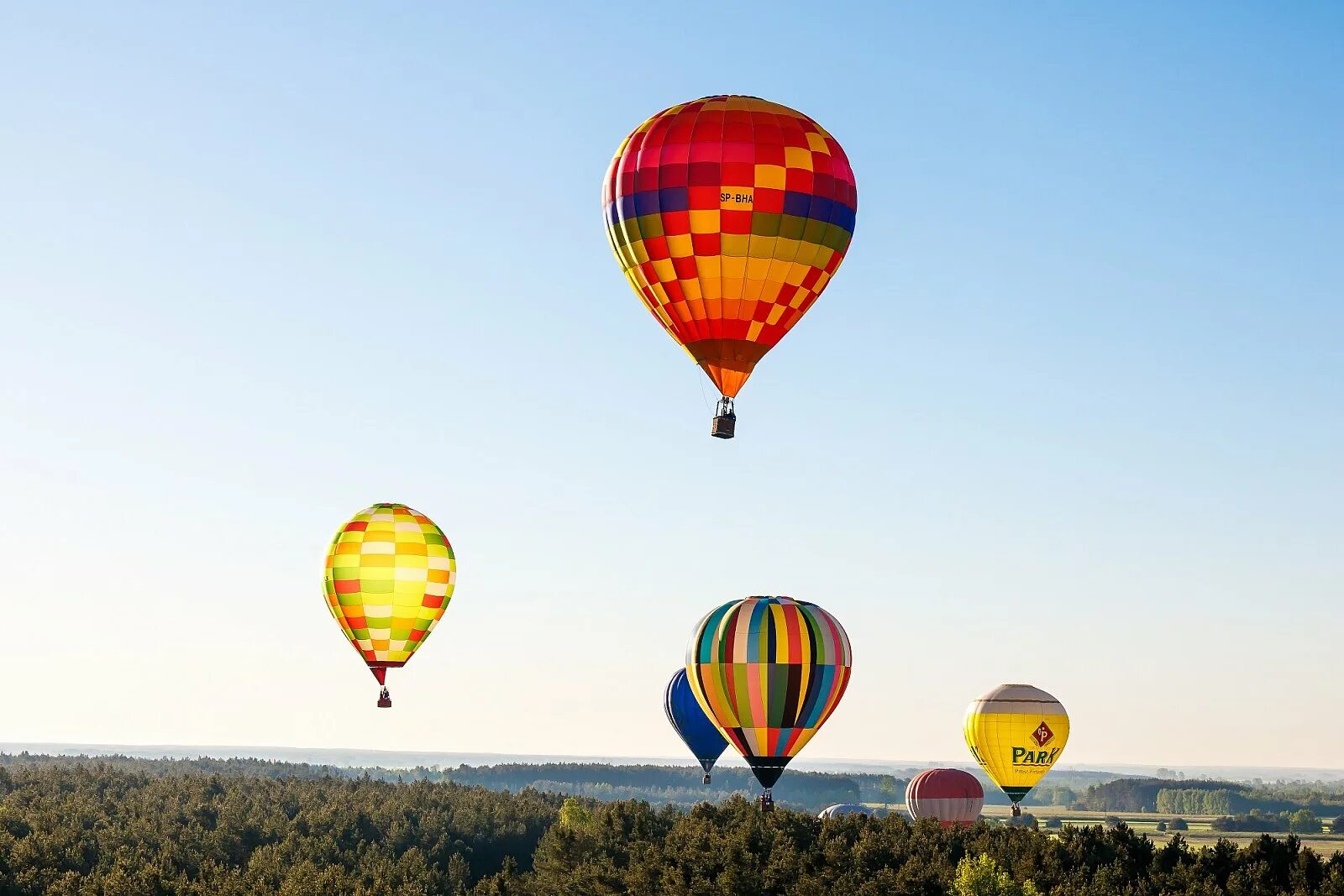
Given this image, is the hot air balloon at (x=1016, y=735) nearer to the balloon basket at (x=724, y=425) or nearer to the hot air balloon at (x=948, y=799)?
the hot air balloon at (x=948, y=799)

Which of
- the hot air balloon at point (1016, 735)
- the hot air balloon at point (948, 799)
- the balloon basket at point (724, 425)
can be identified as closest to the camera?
the balloon basket at point (724, 425)

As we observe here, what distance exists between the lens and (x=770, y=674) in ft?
203

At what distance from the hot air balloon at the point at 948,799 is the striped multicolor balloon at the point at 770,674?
116 ft

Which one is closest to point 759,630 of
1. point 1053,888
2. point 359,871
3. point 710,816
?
point 1053,888

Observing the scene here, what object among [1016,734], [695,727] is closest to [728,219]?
[695,727]

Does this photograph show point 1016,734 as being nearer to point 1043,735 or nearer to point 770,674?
point 1043,735

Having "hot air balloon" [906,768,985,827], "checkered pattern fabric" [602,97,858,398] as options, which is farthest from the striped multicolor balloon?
"hot air balloon" [906,768,985,827]

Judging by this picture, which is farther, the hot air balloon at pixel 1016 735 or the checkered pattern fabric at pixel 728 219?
the hot air balloon at pixel 1016 735

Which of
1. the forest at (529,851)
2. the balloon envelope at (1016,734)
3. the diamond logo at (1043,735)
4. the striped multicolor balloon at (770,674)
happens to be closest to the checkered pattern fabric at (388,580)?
the striped multicolor balloon at (770,674)

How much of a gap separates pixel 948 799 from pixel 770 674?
128ft

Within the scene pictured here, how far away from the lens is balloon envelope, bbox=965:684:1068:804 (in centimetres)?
8775

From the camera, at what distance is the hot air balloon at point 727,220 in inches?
1938

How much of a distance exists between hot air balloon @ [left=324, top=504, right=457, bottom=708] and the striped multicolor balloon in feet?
40.8

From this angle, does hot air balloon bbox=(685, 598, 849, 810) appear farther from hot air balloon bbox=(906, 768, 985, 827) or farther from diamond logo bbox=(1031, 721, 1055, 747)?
hot air balloon bbox=(906, 768, 985, 827)
